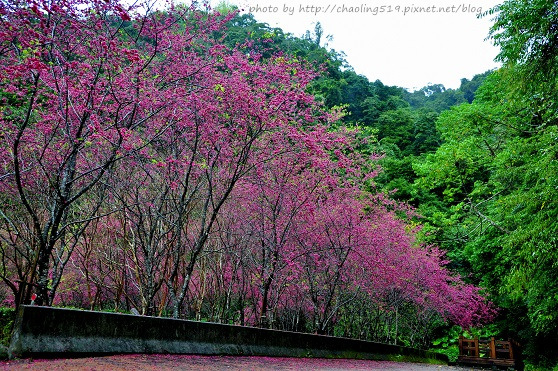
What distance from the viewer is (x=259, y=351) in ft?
29.3

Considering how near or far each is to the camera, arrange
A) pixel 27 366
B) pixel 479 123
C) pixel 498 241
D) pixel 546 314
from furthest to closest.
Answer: pixel 479 123 → pixel 498 241 → pixel 546 314 → pixel 27 366

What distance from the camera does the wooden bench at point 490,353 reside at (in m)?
19.0

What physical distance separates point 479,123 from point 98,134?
17474 millimetres

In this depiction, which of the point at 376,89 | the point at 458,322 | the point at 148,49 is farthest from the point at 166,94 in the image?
the point at 376,89

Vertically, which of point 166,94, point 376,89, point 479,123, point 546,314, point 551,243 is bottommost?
point 546,314

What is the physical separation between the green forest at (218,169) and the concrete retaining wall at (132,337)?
2.42 ft

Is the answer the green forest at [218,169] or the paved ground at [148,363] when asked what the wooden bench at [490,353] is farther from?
the paved ground at [148,363]

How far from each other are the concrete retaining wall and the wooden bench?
1258cm

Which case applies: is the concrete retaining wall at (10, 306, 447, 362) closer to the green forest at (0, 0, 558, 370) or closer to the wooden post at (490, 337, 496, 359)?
the green forest at (0, 0, 558, 370)

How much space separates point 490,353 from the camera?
2009 centimetres

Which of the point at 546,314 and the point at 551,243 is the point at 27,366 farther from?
the point at 546,314

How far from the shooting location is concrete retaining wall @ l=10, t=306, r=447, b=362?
16.6ft

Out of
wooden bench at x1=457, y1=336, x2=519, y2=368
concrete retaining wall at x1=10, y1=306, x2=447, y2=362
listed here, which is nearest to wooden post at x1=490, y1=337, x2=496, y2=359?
wooden bench at x1=457, y1=336, x2=519, y2=368

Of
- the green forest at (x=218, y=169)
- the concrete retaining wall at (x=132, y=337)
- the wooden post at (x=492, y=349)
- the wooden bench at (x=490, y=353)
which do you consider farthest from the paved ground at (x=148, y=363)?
the wooden post at (x=492, y=349)
